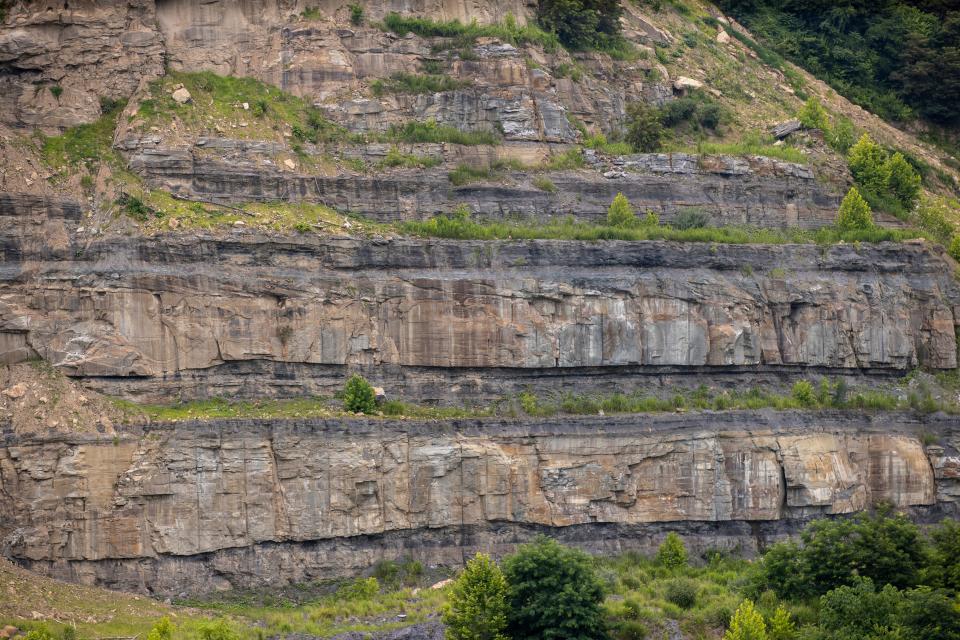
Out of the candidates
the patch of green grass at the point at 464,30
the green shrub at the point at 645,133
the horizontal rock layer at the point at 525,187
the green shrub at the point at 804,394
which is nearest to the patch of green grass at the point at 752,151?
the horizontal rock layer at the point at 525,187

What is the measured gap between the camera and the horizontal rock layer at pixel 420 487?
48906 mm

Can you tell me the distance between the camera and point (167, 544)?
162 ft

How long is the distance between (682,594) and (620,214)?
56.3ft

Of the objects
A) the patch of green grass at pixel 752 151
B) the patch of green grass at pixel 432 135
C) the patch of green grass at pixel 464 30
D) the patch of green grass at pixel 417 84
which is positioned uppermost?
the patch of green grass at pixel 464 30

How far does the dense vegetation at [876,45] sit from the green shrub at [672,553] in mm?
32850

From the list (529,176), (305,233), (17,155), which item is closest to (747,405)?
(529,176)

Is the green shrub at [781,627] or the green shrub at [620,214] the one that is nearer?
the green shrub at [781,627]

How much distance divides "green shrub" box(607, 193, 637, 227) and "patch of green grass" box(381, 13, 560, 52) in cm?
929

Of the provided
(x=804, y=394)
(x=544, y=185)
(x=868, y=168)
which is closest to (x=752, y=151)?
(x=868, y=168)

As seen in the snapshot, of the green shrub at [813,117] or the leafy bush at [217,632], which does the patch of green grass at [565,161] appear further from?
the leafy bush at [217,632]

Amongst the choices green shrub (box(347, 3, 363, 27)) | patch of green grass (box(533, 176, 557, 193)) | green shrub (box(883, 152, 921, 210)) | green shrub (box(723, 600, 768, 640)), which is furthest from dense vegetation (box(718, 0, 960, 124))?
green shrub (box(723, 600, 768, 640))

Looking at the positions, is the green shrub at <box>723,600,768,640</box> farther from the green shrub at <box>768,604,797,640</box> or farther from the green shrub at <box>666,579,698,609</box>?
the green shrub at <box>666,579,698,609</box>

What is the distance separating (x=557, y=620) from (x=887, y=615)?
1000 cm

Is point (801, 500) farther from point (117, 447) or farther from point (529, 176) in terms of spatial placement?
point (117, 447)
